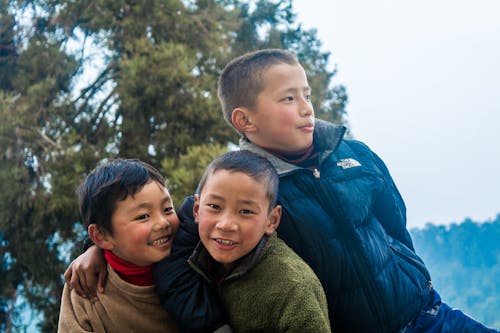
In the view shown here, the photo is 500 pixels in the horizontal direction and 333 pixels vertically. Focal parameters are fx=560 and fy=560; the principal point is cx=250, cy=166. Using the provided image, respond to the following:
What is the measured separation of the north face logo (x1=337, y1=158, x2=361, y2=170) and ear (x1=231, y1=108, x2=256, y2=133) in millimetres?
277

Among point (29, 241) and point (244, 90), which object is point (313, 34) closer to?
point (29, 241)

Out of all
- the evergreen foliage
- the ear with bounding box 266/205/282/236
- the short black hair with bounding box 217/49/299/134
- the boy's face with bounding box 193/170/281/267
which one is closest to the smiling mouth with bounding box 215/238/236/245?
the boy's face with bounding box 193/170/281/267

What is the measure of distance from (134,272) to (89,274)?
0.43 feet

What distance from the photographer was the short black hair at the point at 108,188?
58.6 inches

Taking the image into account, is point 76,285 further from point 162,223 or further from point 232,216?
point 232,216

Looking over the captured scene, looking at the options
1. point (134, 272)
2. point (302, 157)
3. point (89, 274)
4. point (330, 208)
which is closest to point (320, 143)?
point (302, 157)

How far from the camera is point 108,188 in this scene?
1.49m

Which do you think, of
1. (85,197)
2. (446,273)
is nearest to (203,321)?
(85,197)

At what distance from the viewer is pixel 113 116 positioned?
240 inches

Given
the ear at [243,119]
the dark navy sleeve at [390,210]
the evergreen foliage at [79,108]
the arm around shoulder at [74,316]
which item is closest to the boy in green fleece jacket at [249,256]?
the ear at [243,119]

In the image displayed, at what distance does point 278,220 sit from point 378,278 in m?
0.34

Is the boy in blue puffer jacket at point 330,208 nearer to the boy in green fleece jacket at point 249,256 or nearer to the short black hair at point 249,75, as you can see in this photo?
the short black hair at point 249,75

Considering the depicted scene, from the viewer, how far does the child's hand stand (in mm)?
1508

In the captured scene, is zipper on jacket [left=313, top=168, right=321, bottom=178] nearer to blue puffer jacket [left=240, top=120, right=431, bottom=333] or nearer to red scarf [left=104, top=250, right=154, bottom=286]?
blue puffer jacket [left=240, top=120, right=431, bottom=333]
